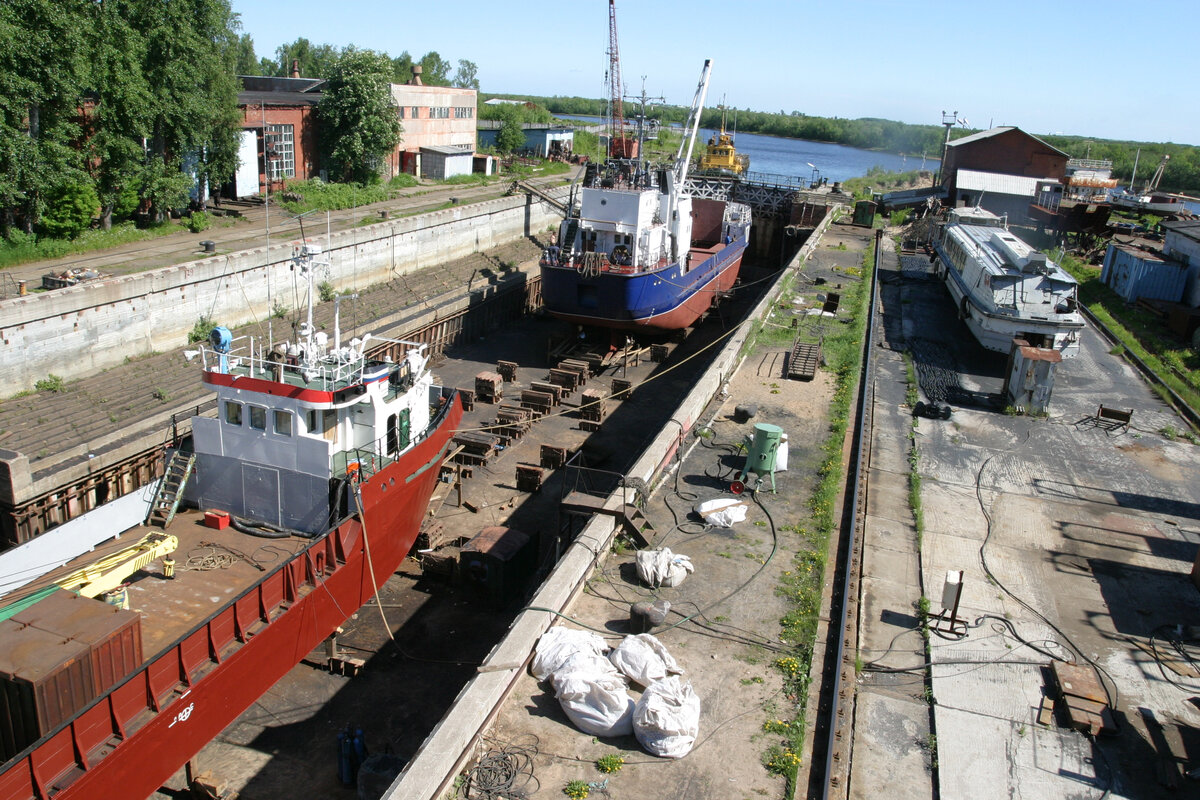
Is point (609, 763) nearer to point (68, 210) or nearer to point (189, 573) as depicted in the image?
point (189, 573)

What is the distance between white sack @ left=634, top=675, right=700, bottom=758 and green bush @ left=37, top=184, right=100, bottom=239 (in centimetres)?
2343

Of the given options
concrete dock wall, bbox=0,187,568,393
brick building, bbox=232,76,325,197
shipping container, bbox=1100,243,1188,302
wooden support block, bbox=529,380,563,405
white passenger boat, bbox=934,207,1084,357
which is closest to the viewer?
concrete dock wall, bbox=0,187,568,393

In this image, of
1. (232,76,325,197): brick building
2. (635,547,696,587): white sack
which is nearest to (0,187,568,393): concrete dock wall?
(232,76,325,197): brick building

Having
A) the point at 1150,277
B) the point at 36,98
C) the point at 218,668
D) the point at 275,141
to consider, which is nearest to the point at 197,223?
the point at 36,98

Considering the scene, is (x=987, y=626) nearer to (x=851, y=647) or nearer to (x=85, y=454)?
(x=851, y=647)

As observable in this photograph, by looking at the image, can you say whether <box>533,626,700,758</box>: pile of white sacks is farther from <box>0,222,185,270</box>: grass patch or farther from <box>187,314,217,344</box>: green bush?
<box>0,222,185,270</box>: grass patch

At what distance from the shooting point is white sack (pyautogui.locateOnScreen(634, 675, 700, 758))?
7.72m

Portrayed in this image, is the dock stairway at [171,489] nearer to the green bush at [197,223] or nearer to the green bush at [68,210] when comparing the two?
the green bush at [68,210]

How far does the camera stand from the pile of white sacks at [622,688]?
25.6 ft

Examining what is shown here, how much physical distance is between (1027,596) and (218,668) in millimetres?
10818

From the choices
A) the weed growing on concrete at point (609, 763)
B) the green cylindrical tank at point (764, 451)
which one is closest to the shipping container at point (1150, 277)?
the green cylindrical tank at point (764, 451)

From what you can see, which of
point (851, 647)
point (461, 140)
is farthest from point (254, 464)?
point (461, 140)

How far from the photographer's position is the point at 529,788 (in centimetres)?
724

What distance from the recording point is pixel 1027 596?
38.3ft
